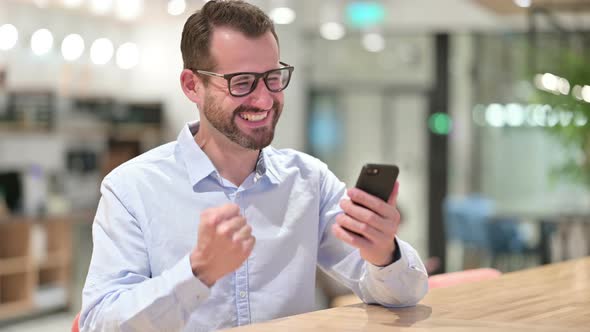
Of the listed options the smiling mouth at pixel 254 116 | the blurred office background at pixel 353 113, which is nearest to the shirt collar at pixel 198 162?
the smiling mouth at pixel 254 116

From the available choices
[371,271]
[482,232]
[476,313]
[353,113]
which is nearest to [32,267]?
[353,113]

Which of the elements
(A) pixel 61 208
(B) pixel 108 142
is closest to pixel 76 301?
(A) pixel 61 208

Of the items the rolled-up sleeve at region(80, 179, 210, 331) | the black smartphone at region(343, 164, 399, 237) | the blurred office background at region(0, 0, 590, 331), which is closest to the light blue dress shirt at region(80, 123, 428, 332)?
the rolled-up sleeve at region(80, 179, 210, 331)

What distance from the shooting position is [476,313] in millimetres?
1881

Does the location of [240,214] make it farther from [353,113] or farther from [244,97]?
[353,113]

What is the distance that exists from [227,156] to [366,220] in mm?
514

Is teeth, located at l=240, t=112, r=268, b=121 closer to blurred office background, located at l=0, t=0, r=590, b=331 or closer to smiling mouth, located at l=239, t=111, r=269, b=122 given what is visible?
smiling mouth, located at l=239, t=111, r=269, b=122

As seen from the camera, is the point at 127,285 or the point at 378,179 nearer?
the point at 378,179

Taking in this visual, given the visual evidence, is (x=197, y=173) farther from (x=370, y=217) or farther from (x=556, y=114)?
(x=556, y=114)

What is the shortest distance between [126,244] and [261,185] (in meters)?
0.38

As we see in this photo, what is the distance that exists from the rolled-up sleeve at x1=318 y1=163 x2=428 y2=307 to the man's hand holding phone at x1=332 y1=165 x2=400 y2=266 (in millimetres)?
164

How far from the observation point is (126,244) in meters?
1.97

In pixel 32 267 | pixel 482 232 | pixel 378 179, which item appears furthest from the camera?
pixel 482 232

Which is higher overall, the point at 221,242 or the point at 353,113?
the point at 353,113
